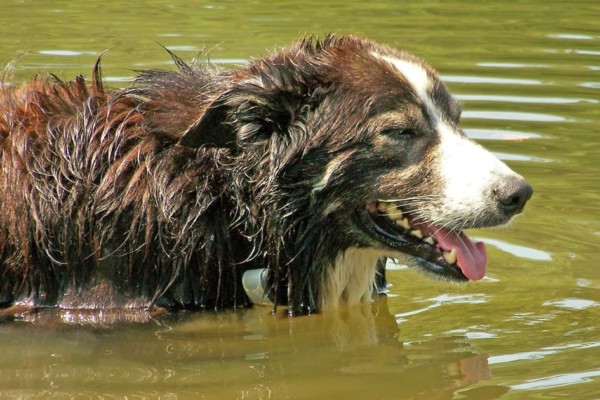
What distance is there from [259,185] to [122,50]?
23.3 feet

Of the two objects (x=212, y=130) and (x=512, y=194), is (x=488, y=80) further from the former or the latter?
(x=212, y=130)

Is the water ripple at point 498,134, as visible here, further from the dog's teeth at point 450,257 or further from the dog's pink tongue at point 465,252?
the dog's teeth at point 450,257

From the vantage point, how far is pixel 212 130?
741 centimetres

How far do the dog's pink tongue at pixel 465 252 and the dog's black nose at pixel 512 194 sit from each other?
0.44 metres

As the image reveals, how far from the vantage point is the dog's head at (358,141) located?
735 centimetres

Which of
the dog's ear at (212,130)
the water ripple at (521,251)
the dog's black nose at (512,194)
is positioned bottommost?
the water ripple at (521,251)

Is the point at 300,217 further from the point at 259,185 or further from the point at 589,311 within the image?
the point at 589,311

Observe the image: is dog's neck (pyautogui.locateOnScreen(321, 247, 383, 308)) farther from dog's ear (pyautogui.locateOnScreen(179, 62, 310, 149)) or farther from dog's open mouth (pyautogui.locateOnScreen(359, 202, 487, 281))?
dog's ear (pyautogui.locateOnScreen(179, 62, 310, 149))

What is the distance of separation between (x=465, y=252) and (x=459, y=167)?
63 cm

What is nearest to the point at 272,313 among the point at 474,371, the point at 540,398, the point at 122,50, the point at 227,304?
the point at 227,304

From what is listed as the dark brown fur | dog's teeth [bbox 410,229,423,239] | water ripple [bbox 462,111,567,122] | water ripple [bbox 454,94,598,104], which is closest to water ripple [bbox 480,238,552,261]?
dog's teeth [bbox 410,229,423,239]

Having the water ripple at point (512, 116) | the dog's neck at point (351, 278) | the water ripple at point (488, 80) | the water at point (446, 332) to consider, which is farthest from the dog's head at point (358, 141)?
the water ripple at point (488, 80)

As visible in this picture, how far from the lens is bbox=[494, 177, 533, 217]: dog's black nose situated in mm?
7191

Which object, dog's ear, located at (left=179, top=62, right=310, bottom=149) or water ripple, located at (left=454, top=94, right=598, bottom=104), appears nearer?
dog's ear, located at (left=179, top=62, right=310, bottom=149)
